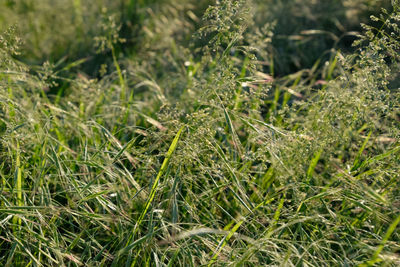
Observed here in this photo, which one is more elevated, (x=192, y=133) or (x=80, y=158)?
(x=192, y=133)

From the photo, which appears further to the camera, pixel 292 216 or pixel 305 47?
pixel 305 47

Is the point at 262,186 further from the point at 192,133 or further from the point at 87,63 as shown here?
the point at 87,63

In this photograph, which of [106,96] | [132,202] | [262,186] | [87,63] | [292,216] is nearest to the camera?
[292,216]

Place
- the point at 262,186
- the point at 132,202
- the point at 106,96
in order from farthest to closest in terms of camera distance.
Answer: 1. the point at 106,96
2. the point at 262,186
3. the point at 132,202

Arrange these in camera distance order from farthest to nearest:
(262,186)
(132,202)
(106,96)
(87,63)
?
(87,63)
(106,96)
(262,186)
(132,202)

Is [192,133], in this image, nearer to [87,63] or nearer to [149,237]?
[149,237]

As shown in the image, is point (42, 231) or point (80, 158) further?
point (80, 158)

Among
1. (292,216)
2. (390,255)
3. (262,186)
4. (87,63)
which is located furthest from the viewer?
(87,63)

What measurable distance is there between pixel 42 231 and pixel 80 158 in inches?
17.2

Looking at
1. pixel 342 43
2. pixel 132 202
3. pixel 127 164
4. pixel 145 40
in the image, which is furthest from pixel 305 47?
pixel 132 202

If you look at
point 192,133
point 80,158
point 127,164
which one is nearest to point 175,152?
point 192,133

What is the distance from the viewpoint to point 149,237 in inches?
56.7

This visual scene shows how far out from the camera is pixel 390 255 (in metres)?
1.36

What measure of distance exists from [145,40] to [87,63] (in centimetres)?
51
